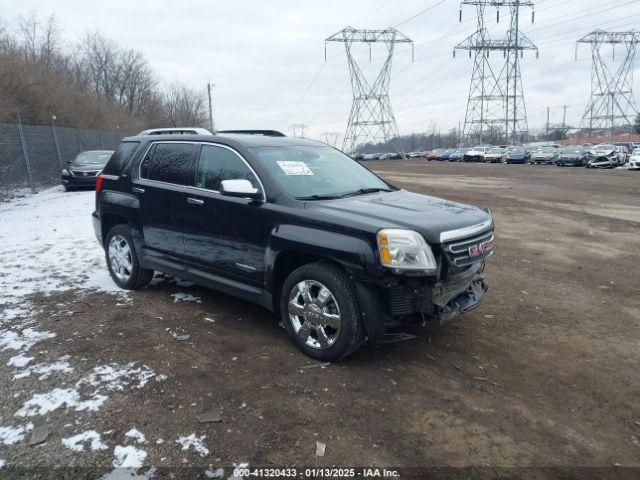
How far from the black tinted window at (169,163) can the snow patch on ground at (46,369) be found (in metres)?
2.04

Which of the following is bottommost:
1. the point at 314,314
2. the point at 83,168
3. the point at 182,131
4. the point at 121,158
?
the point at 314,314

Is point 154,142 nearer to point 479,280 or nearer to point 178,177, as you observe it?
point 178,177

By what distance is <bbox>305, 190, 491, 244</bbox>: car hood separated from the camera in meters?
3.60

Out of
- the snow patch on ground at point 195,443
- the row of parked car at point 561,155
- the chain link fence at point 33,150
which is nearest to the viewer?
the snow patch on ground at point 195,443

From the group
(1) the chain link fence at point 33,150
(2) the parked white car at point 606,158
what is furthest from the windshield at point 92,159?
(2) the parked white car at point 606,158

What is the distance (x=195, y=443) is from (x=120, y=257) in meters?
3.50

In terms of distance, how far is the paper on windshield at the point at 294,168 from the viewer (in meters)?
4.46

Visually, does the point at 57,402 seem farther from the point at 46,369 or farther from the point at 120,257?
the point at 120,257

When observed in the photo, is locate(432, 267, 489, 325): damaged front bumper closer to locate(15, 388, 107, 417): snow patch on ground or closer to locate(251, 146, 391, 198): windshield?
locate(251, 146, 391, 198): windshield

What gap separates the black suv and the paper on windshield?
0.02m

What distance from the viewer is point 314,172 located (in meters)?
4.66

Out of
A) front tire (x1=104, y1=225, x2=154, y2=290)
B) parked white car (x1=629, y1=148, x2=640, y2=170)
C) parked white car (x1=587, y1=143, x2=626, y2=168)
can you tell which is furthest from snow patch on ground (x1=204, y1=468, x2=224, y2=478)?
parked white car (x1=587, y1=143, x2=626, y2=168)

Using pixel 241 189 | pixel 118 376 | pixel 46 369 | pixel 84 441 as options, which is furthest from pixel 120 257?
pixel 84 441

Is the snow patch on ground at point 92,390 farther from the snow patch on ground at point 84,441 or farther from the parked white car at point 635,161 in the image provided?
the parked white car at point 635,161
